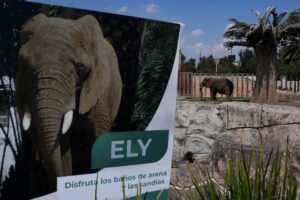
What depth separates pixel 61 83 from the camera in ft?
9.37

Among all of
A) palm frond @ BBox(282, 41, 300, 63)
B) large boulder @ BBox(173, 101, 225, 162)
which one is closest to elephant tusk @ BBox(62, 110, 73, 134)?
large boulder @ BBox(173, 101, 225, 162)

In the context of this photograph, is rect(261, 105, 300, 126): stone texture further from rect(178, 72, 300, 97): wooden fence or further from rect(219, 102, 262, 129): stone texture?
rect(178, 72, 300, 97): wooden fence

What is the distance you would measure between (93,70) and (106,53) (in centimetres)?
12

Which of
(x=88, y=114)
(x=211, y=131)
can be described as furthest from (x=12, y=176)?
(x=211, y=131)

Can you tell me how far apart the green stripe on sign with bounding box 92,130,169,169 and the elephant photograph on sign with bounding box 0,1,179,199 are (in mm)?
50

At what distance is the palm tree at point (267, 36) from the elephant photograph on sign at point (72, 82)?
73.8 feet

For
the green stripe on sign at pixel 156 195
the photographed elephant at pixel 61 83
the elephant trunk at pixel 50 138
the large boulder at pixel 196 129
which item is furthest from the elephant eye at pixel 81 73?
the large boulder at pixel 196 129

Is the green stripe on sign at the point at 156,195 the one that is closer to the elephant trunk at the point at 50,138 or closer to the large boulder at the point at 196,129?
the elephant trunk at the point at 50,138

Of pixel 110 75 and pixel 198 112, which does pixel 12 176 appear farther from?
pixel 198 112

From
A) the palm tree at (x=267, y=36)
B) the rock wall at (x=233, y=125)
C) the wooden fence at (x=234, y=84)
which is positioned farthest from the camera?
the wooden fence at (x=234, y=84)

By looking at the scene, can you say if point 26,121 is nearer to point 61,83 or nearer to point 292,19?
point 61,83

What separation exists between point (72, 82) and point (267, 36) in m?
23.2

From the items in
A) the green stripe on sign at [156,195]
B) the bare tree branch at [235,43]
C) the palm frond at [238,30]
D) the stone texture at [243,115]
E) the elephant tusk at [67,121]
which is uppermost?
the palm frond at [238,30]

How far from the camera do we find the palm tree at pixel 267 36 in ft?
82.8
